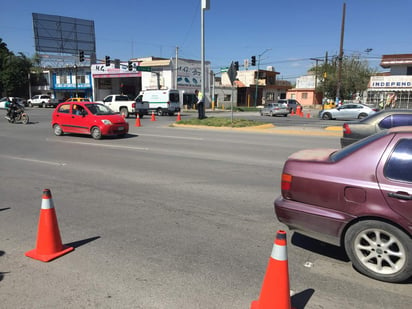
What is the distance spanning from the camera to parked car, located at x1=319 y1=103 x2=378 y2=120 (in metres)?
26.4

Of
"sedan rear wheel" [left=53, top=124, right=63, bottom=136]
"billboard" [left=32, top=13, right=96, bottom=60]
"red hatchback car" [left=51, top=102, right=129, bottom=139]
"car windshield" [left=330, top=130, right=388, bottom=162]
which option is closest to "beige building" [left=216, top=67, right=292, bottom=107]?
"billboard" [left=32, top=13, right=96, bottom=60]

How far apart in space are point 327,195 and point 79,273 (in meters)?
2.67

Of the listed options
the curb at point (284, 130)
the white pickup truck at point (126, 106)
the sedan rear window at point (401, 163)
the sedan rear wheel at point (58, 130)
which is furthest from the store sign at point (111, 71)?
the sedan rear window at point (401, 163)

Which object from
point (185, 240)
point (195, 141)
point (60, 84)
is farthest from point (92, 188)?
point (60, 84)

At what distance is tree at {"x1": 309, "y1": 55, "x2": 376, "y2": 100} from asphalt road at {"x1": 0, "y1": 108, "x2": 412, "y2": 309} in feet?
167

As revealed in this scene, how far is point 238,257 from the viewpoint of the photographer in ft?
12.7

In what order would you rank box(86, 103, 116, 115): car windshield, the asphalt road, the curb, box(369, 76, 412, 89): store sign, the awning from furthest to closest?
the awning, box(369, 76, 412, 89): store sign, the curb, box(86, 103, 116, 115): car windshield, the asphalt road

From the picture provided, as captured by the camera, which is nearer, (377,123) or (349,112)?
(377,123)

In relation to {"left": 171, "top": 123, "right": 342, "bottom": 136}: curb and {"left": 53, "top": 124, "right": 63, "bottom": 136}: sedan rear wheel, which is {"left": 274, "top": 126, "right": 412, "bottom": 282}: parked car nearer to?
{"left": 171, "top": 123, "right": 342, "bottom": 136}: curb

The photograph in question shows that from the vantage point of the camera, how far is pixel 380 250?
3271mm

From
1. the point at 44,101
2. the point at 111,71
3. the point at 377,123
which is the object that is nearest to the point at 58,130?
the point at 377,123

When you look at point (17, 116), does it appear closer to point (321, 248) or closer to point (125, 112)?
point (125, 112)

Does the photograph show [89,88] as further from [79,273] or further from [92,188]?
[79,273]

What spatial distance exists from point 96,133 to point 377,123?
34.4 feet
